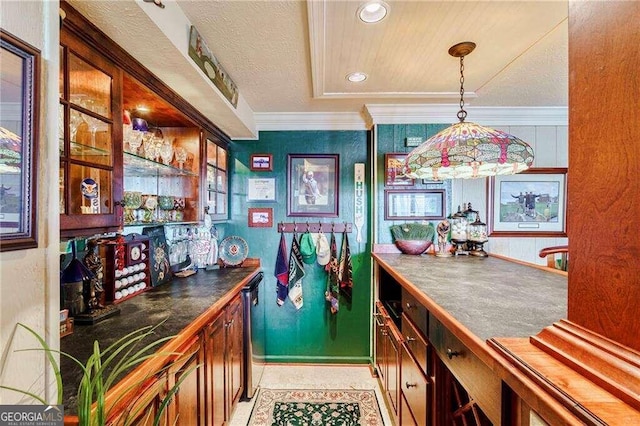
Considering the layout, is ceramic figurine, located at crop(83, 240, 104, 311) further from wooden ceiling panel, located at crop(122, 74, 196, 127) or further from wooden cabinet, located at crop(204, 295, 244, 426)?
wooden ceiling panel, located at crop(122, 74, 196, 127)

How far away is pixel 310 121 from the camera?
2.92 meters

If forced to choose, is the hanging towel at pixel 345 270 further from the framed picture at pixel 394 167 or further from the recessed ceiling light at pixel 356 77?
the recessed ceiling light at pixel 356 77

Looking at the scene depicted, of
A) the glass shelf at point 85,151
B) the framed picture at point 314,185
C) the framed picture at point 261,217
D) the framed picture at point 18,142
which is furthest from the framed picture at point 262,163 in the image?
the framed picture at point 18,142

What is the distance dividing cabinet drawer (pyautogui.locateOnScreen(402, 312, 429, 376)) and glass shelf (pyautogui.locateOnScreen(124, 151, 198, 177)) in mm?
1706

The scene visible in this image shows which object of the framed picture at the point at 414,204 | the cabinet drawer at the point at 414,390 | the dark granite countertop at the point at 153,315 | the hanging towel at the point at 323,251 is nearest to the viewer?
the dark granite countertop at the point at 153,315

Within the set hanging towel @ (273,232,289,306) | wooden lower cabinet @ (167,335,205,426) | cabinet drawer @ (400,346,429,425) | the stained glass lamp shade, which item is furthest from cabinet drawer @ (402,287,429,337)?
hanging towel @ (273,232,289,306)

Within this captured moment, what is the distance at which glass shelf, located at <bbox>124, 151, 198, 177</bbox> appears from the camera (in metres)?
1.63

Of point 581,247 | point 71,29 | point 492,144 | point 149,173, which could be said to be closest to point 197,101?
point 149,173

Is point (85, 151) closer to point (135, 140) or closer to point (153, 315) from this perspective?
point (135, 140)

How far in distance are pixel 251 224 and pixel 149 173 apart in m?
1.19

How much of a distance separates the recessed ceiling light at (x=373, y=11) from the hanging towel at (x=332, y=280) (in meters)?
1.87

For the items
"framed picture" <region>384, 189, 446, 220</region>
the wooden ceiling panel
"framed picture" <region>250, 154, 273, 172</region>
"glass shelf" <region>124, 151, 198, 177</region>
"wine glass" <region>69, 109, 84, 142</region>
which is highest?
the wooden ceiling panel

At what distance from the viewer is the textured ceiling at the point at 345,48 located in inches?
53.5

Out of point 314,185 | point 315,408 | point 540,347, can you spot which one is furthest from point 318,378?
point 540,347
